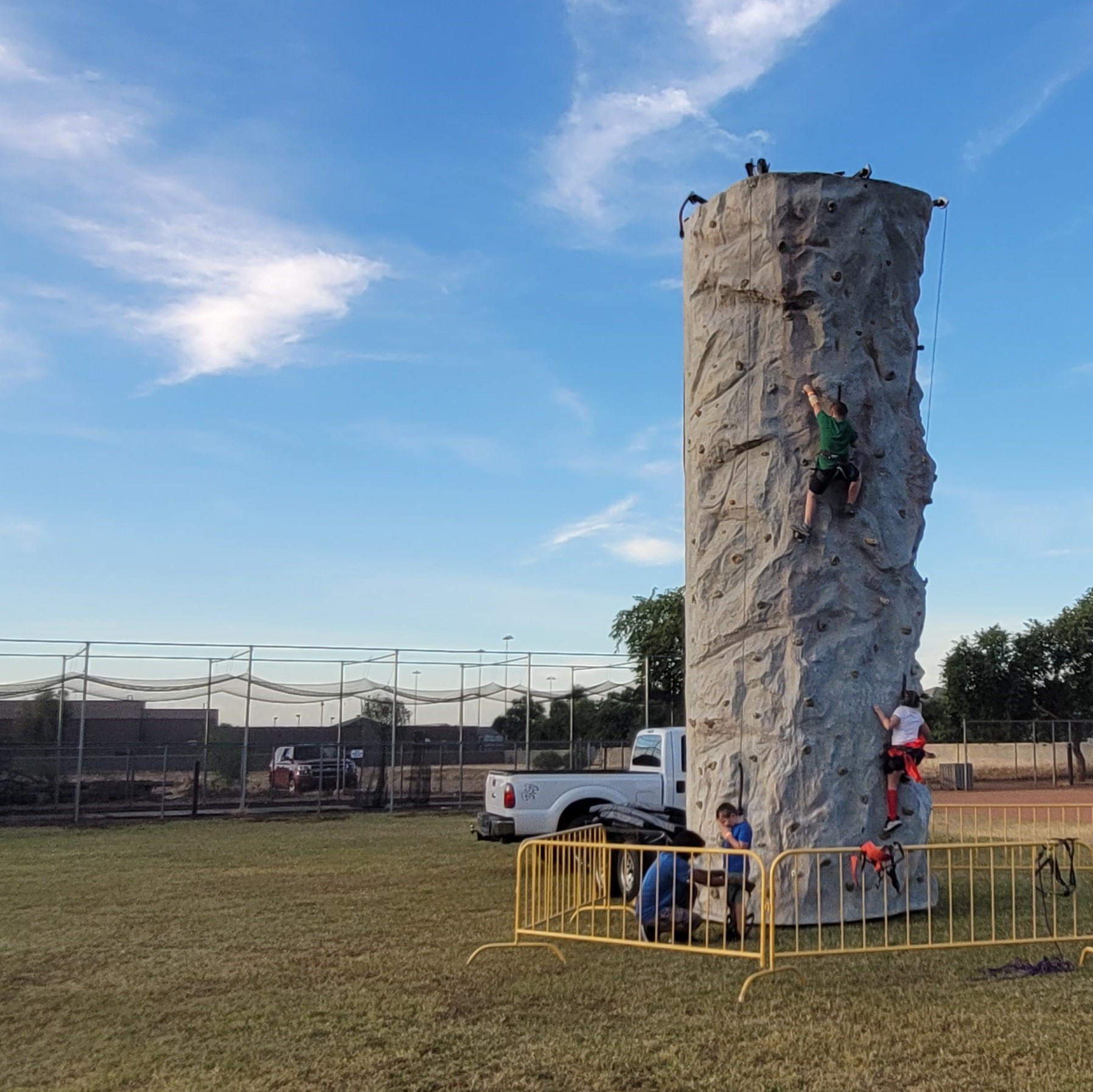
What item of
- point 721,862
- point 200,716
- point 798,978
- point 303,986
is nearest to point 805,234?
point 721,862

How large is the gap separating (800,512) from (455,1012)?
5.99m

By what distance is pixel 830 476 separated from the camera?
1080 centimetres

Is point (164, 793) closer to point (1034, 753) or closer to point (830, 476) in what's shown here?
point (830, 476)

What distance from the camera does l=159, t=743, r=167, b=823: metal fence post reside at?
22.0m

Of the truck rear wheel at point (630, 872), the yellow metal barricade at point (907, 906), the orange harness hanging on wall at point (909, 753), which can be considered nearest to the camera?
the yellow metal barricade at point (907, 906)

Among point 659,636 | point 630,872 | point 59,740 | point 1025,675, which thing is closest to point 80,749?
point 59,740

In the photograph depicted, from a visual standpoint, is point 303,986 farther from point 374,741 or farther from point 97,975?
point 374,741

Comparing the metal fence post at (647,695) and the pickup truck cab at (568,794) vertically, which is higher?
the metal fence post at (647,695)

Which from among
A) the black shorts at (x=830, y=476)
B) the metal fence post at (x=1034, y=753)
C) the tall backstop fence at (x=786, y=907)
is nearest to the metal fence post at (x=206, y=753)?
the tall backstop fence at (x=786, y=907)

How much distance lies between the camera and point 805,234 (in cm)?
1137

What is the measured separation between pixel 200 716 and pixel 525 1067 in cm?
2230

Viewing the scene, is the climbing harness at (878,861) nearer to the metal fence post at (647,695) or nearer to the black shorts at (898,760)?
the black shorts at (898,760)

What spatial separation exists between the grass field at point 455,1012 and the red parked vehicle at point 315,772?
13.0 m

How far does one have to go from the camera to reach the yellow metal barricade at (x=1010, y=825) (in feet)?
48.9
